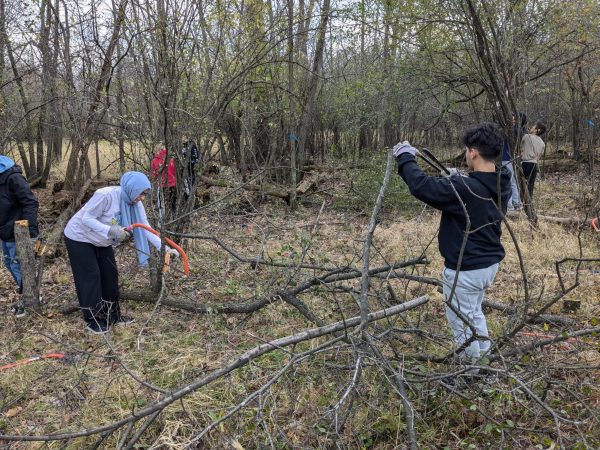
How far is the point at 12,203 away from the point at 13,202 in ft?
0.05

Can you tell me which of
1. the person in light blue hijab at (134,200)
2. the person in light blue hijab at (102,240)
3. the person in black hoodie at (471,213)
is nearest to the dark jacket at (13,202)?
the person in light blue hijab at (102,240)

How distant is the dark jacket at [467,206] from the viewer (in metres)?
2.50

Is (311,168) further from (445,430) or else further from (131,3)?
(445,430)

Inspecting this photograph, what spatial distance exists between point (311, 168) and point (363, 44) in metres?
3.37

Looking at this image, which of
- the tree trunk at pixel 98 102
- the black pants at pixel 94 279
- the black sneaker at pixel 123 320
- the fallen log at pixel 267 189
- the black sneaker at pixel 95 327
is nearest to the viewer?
the black pants at pixel 94 279

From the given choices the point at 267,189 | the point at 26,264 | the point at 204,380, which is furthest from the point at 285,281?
the point at 267,189

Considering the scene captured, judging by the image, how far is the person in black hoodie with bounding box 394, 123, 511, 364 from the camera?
2508 mm

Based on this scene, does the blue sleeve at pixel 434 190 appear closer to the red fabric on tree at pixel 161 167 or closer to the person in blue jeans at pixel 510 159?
the red fabric on tree at pixel 161 167

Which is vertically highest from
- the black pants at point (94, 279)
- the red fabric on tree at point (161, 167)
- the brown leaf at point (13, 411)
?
the red fabric on tree at point (161, 167)

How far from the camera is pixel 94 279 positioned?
3773mm

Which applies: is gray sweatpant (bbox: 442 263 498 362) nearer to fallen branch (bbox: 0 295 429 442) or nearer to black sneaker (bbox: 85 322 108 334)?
fallen branch (bbox: 0 295 429 442)

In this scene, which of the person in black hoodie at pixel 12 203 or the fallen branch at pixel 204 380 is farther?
the person in black hoodie at pixel 12 203

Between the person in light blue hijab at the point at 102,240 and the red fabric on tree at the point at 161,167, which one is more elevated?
the red fabric on tree at the point at 161,167

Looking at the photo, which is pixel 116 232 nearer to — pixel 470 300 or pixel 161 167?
pixel 161 167
